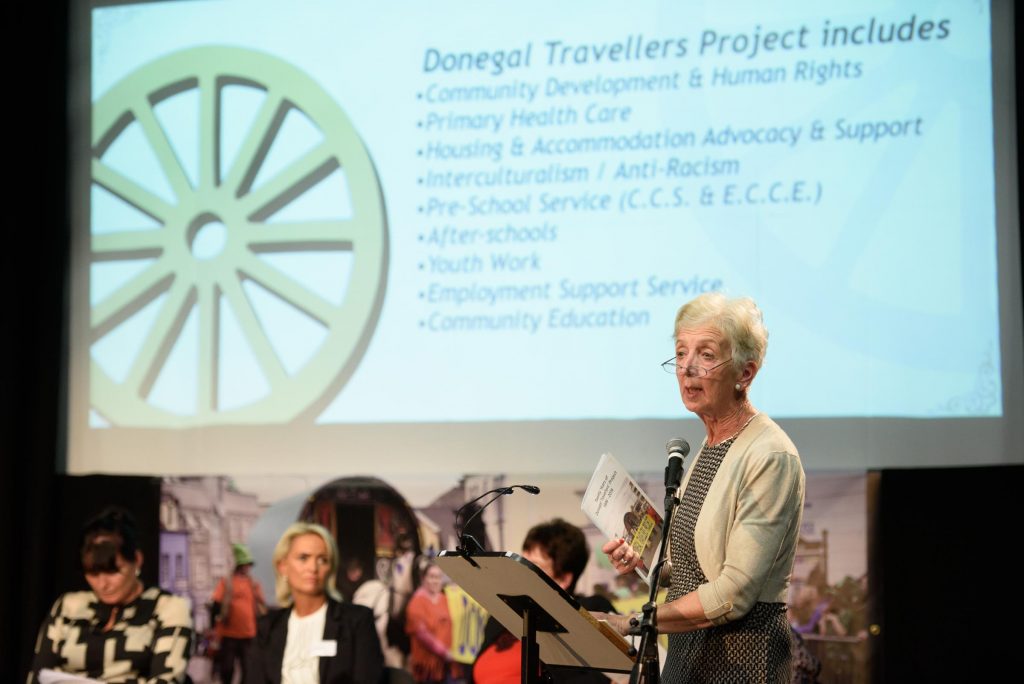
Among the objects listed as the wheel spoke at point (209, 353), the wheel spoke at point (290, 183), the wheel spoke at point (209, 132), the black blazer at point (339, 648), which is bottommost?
the black blazer at point (339, 648)

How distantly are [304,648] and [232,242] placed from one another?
5.36 ft

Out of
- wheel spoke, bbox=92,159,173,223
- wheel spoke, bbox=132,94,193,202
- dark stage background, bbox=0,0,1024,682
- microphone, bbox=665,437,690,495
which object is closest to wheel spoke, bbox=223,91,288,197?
wheel spoke, bbox=132,94,193,202

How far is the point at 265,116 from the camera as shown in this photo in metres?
4.66

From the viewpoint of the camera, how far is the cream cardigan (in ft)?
7.07

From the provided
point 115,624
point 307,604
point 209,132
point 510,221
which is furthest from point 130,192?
point 307,604

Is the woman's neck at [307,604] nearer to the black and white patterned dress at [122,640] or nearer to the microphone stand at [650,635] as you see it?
the black and white patterned dress at [122,640]

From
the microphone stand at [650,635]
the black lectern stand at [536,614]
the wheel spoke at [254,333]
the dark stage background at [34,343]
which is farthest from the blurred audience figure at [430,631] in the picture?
the microphone stand at [650,635]

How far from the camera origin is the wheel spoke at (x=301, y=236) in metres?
4.54

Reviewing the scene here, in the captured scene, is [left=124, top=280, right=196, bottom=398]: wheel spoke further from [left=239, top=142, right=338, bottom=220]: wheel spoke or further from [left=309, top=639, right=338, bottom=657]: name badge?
[left=309, top=639, right=338, bottom=657]: name badge

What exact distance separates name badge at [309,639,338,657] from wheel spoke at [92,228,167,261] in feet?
5.68

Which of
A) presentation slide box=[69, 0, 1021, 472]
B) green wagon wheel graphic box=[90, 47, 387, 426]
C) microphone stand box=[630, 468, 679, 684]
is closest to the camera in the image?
microphone stand box=[630, 468, 679, 684]

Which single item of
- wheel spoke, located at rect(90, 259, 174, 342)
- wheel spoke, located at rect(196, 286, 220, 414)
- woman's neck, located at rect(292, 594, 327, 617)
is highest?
wheel spoke, located at rect(90, 259, 174, 342)

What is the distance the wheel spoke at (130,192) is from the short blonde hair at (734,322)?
3009mm

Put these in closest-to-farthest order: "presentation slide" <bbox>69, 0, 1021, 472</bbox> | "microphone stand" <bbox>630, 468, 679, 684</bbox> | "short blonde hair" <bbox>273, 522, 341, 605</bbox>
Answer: "microphone stand" <bbox>630, 468, 679, 684</bbox>, "presentation slide" <bbox>69, 0, 1021, 472</bbox>, "short blonde hair" <bbox>273, 522, 341, 605</bbox>
